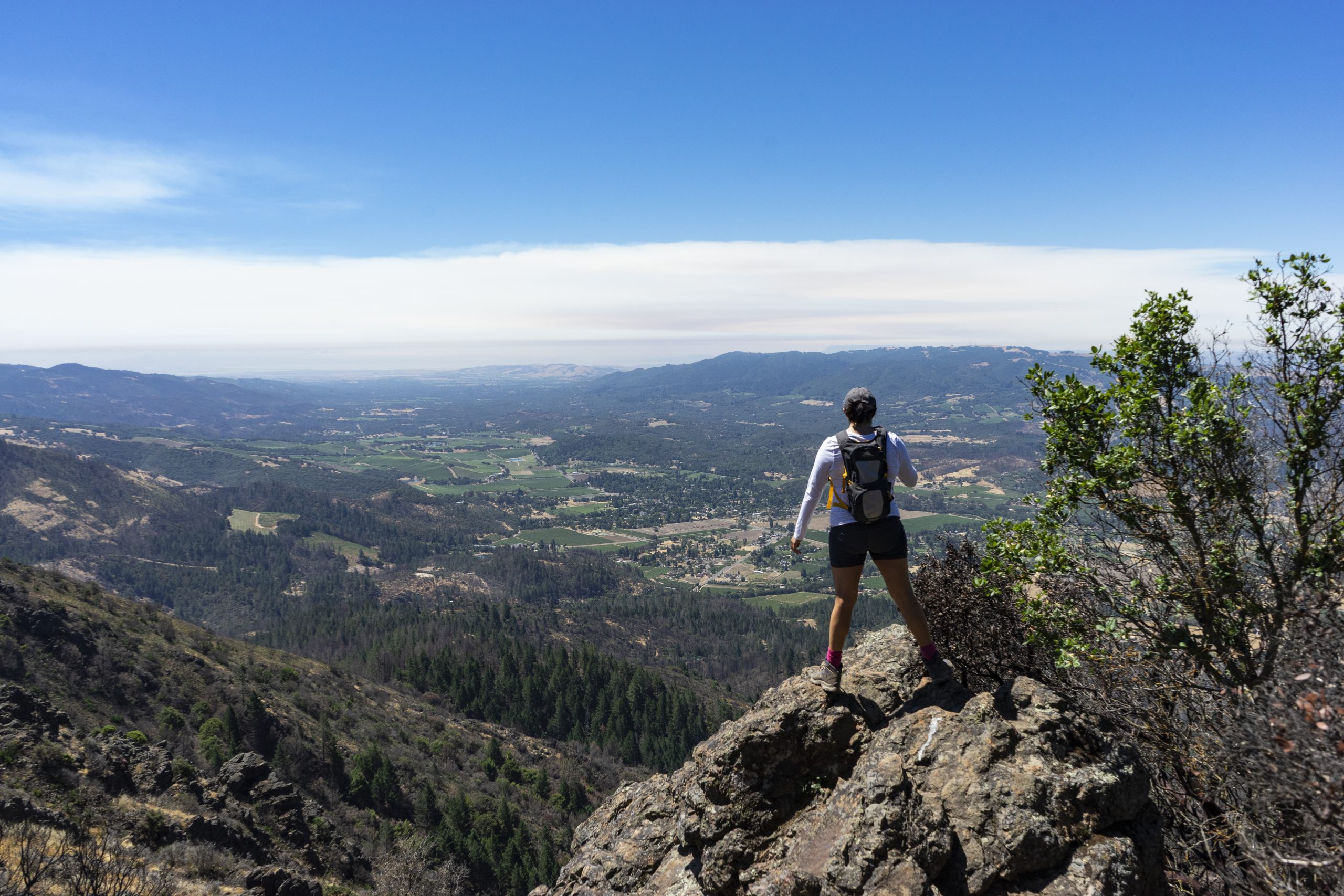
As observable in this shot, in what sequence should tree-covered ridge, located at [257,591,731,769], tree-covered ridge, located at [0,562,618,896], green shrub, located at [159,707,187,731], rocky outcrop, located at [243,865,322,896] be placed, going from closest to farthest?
Result: rocky outcrop, located at [243,865,322,896], tree-covered ridge, located at [0,562,618,896], green shrub, located at [159,707,187,731], tree-covered ridge, located at [257,591,731,769]

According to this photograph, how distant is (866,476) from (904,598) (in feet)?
5.87

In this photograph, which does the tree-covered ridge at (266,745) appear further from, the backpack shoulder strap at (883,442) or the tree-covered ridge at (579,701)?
the backpack shoulder strap at (883,442)

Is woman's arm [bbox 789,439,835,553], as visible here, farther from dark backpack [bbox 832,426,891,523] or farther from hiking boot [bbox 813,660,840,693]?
hiking boot [bbox 813,660,840,693]

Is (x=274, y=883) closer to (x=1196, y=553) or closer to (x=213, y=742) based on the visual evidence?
(x=1196, y=553)

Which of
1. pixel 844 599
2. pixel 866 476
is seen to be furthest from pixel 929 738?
pixel 866 476

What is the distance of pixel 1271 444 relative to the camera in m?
8.20

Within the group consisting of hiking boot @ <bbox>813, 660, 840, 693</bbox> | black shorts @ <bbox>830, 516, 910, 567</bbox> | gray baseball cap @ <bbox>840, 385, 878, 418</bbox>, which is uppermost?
gray baseball cap @ <bbox>840, 385, 878, 418</bbox>

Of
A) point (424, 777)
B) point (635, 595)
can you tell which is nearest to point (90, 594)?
point (424, 777)

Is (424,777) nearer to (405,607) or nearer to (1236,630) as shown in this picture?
(1236,630)

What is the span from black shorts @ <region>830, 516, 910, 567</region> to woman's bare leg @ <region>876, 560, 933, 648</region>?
0.38 ft

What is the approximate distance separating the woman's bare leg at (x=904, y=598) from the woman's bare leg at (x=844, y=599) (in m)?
0.03

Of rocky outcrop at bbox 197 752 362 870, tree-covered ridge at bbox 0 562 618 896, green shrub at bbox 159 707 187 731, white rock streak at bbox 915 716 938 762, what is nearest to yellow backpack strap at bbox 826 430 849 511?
white rock streak at bbox 915 716 938 762

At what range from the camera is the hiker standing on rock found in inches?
302

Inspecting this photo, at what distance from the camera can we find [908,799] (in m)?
6.79
